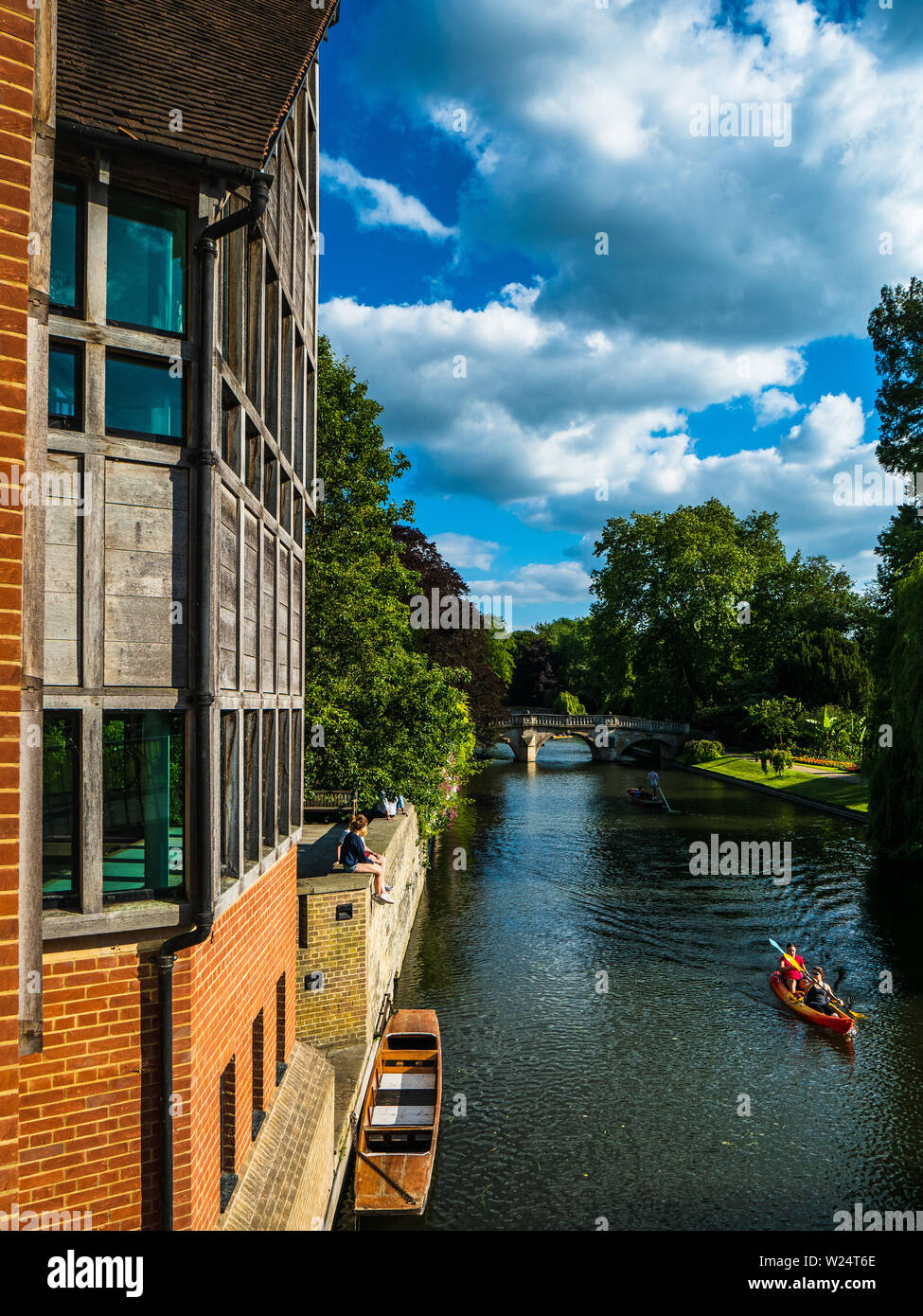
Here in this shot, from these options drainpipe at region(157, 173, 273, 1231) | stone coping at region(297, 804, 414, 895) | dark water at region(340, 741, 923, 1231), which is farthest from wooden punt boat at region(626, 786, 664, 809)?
drainpipe at region(157, 173, 273, 1231)

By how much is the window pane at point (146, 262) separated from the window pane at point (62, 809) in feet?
9.52

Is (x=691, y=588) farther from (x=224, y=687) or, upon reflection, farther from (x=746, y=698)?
(x=224, y=687)

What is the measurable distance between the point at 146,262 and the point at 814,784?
162 ft

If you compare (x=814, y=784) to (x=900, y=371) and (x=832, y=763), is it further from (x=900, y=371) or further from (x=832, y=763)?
(x=900, y=371)

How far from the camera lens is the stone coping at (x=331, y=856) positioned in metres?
12.6

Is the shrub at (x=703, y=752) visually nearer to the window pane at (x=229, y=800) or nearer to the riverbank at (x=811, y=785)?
the riverbank at (x=811, y=785)

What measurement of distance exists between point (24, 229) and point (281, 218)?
706cm

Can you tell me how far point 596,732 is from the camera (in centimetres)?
7156

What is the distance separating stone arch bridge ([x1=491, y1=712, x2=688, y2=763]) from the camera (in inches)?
2773

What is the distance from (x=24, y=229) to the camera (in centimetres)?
312

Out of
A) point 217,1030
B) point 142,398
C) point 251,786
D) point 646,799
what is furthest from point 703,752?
point 142,398
